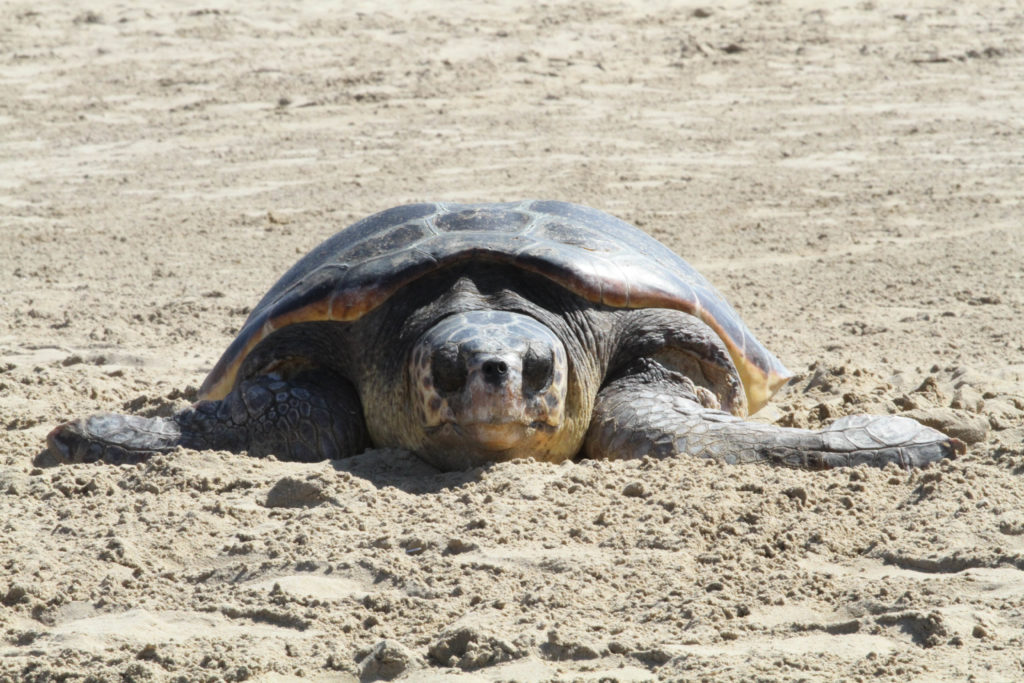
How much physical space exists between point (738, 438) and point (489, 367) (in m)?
0.80

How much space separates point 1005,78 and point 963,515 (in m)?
9.58

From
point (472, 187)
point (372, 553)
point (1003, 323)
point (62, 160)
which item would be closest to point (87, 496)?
point (372, 553)

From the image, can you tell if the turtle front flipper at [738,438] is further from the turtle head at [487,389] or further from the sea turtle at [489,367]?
the turtle head at [487,389]

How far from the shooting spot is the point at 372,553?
2891 mm

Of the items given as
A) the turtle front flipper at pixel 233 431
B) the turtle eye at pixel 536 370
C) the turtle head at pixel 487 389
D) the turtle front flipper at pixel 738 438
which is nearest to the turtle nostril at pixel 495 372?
the turtle head at pixel 487 389

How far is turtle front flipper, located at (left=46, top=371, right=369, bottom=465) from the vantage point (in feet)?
12.5

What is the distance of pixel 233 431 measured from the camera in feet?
12.7

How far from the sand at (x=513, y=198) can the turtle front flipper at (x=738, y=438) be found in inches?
6.0

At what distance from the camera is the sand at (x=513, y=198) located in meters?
2.52

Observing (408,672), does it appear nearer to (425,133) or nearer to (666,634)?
(666,634)

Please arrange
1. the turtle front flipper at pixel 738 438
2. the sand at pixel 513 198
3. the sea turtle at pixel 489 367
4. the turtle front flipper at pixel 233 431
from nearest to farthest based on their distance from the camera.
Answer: the sand at pixel 513 198 → the turtle front flipper at pixel 738 438 → the sea turtle at pixel 489 367 → the turtle front flipper at pixel 233 431

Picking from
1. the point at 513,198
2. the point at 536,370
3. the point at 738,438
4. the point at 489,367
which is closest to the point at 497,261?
the point at 536,370

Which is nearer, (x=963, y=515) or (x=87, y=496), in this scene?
(x=963, y=515)

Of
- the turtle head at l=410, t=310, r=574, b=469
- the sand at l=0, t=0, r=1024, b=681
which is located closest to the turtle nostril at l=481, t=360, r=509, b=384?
the turtle head at l=410, t=310, r=574, b=469
